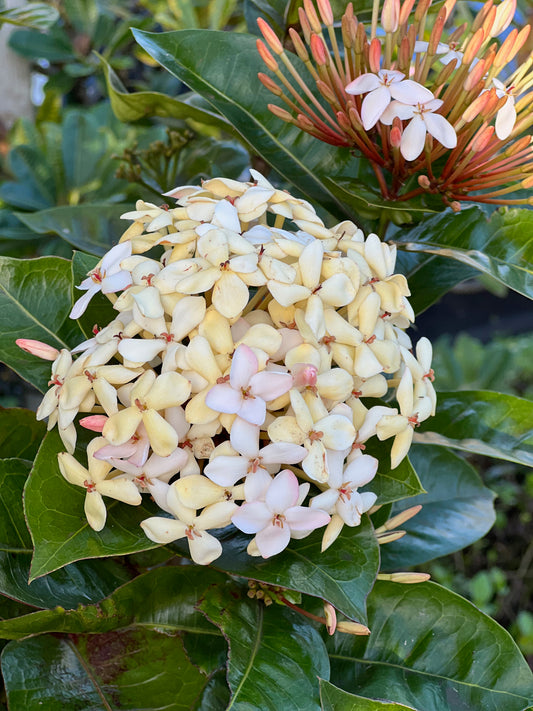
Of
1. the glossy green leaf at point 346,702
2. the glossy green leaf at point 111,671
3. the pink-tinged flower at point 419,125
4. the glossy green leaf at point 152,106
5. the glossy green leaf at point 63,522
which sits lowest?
the glossy green leaf at point 111,671

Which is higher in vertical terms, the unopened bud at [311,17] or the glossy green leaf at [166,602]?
the unopened bud at [311,17]

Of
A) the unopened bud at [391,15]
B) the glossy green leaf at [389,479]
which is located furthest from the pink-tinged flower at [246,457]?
the unopened bud at [391,15]

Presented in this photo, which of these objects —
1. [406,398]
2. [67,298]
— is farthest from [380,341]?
[67,298]

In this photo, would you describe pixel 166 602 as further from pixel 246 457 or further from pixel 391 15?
pixel 391 15

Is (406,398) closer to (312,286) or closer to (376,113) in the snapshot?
(312,286)

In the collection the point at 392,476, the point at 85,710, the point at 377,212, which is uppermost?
the point at 377,212

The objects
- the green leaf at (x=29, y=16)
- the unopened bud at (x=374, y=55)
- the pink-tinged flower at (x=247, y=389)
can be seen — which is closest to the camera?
the pink-tinged flower at (x=247, y=389)

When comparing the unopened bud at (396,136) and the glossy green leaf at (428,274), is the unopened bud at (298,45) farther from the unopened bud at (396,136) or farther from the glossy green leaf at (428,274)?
the glossy green leaf at (428,274)
